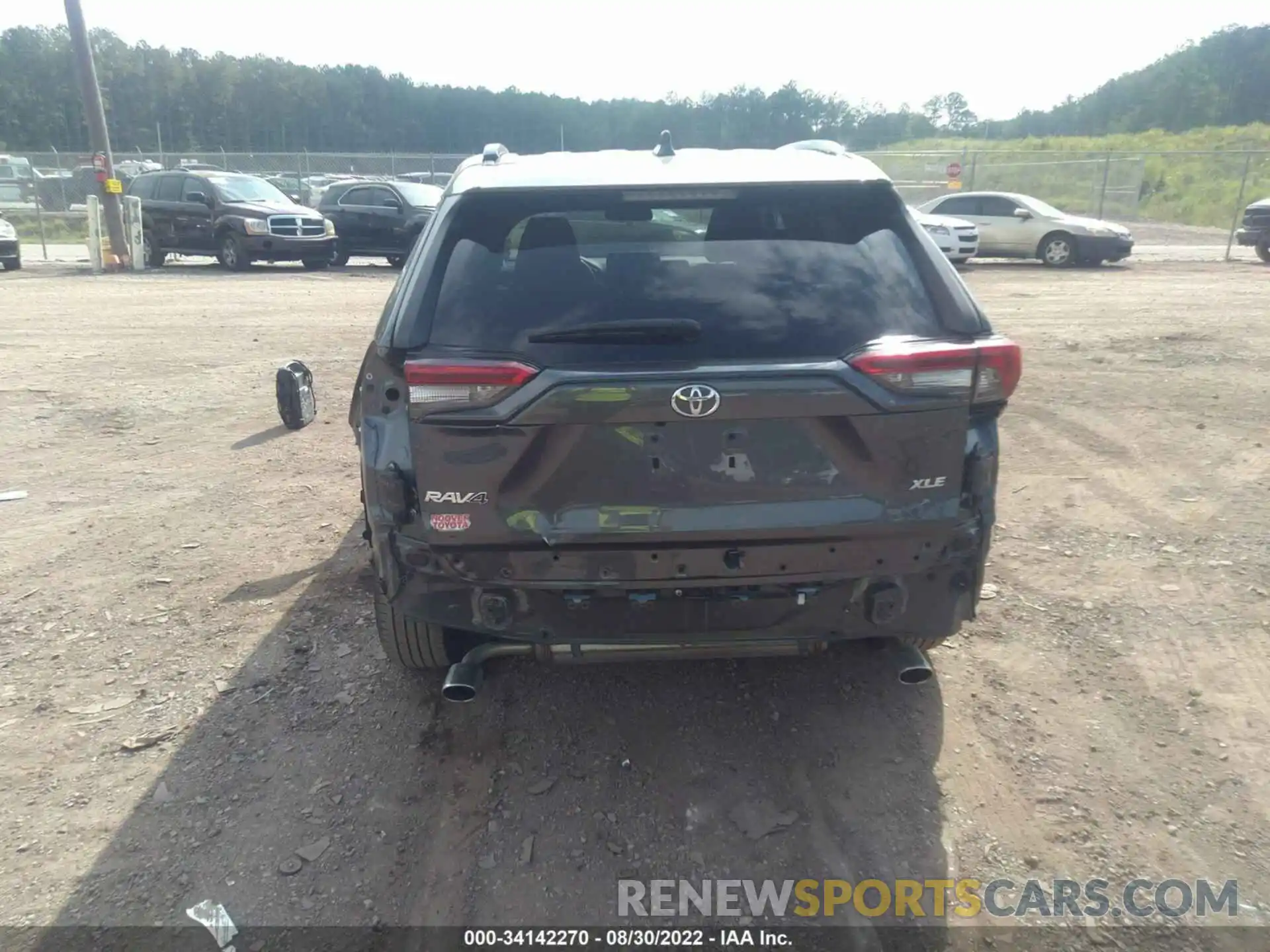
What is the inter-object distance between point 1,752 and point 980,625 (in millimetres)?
3870

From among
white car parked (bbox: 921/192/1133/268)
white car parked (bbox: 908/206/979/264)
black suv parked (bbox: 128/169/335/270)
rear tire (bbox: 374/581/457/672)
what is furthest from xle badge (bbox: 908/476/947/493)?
white car parked (bbox: 921/192/1133/268)

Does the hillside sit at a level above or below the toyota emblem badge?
above

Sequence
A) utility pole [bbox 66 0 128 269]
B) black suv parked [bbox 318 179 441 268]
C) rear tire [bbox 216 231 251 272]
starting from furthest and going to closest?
black suv parked [bbox 318 179 441 268]
rear tire [bbox 216 231 251 272]
utility pole [bbox 66 0 128 269]

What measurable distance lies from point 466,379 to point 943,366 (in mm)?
1354

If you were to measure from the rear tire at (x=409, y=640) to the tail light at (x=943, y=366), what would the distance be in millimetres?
1747

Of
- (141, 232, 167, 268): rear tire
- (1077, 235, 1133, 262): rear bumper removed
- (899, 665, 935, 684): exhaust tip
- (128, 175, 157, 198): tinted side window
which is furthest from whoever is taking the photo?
(128, 175, 157, 198): tinted side window

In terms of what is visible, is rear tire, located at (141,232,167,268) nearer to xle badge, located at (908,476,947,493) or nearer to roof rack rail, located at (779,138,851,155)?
roof rack rail, located at (779,138,851,155)

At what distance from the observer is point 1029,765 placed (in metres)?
3.28

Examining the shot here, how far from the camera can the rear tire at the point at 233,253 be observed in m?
19.8

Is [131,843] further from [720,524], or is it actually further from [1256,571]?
[1256,571]

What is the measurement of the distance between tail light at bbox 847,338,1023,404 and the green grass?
24.2m

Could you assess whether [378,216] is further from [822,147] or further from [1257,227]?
[1257,227]

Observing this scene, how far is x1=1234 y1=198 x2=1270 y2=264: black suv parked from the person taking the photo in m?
19.9

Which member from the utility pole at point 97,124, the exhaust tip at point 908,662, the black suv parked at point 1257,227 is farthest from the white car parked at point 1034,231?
the exhaust tip at point 908,662
